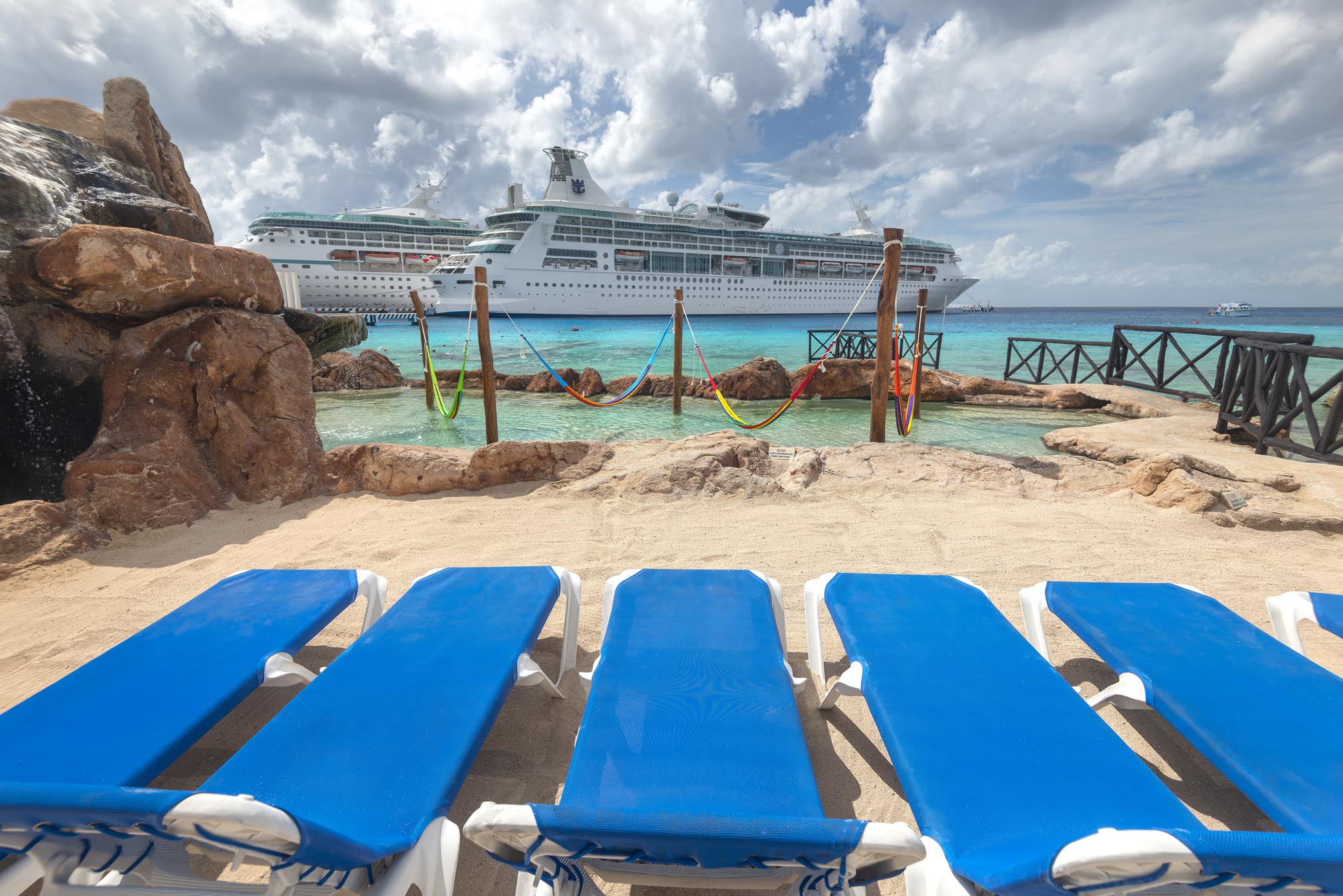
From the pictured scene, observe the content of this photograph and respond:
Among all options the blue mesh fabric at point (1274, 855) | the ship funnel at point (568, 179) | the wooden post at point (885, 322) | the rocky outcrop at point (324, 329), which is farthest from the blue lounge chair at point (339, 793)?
the ship funnel at point (568, 179)

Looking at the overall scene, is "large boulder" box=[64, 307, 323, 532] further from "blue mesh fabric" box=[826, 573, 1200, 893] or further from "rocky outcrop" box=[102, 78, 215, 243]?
"blue mesh fabric" box=[826, 573, 1200, 893]

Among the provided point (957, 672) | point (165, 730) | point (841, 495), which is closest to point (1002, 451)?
point (841, 495)

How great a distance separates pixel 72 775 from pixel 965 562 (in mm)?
3061

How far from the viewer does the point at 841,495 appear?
3.72 meters

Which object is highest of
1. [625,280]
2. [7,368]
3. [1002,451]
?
[625,280]

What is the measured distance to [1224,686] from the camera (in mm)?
1438

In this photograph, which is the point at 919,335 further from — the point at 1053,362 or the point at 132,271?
the point at 132,271

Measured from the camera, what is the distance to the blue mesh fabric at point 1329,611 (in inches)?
68.6

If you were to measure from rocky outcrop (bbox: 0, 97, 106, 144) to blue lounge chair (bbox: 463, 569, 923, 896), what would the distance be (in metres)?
6.15

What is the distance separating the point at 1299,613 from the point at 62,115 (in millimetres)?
8356

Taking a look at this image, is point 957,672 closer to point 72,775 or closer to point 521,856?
Result: point 521,856

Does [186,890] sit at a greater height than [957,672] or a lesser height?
lesser

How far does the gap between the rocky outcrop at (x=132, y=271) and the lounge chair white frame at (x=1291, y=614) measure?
529 cm

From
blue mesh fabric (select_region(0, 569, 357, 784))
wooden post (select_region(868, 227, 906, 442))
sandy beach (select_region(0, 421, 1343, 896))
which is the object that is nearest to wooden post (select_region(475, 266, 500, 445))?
sandy beach (select_region(0, 421, 1343, 896))
